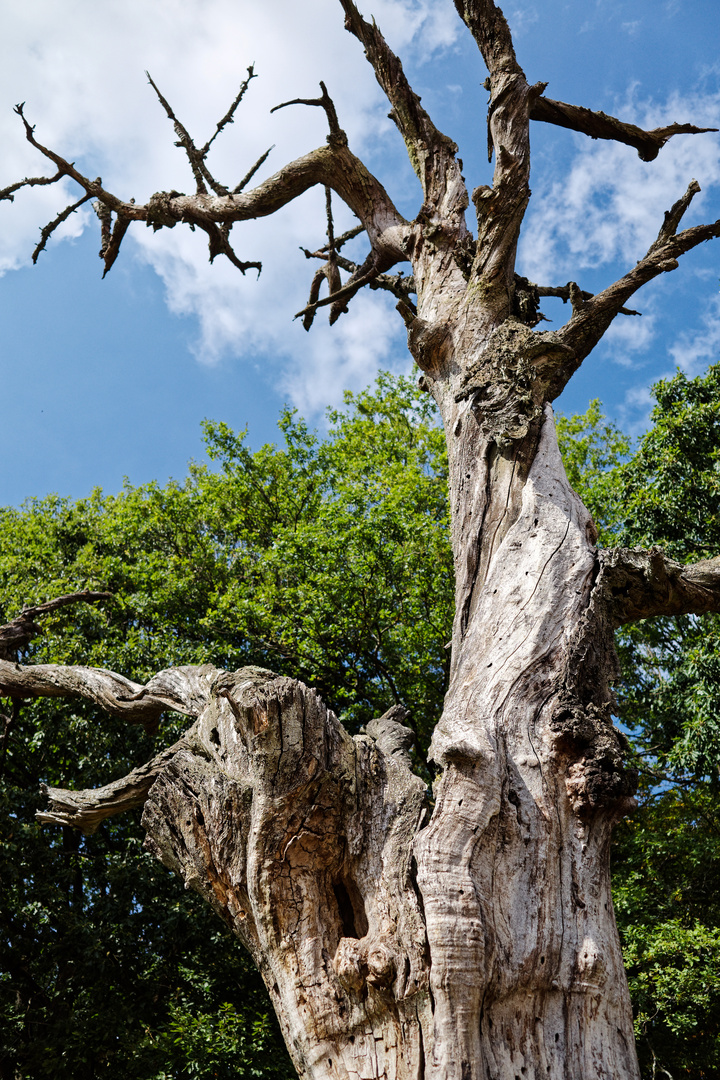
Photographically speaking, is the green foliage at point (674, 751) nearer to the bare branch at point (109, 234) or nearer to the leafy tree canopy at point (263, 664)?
the leafy tree canopy at point (263, 664)

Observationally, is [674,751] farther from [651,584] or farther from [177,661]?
[651,584]

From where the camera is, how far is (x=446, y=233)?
480cm

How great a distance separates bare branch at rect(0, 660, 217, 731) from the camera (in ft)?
11.3

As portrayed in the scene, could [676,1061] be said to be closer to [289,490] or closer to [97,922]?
[97,922]

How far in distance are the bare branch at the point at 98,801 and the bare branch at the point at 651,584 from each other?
1.88 metres

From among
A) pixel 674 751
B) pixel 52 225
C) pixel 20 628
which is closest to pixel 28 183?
pixel 52 225

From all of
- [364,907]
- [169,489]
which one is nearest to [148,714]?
[364,907]

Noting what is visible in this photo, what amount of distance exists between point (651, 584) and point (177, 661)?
8047 millimetres

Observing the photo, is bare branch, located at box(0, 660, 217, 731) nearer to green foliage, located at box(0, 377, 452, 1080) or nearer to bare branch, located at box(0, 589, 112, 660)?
bare branch, located at box(0, 589, 112, 660)

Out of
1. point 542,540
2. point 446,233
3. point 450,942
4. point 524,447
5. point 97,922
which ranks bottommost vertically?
point 450,942

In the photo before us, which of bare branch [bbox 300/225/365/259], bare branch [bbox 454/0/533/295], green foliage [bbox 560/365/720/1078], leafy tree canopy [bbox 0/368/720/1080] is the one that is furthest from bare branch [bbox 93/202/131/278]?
green foliage [bbox 560/365/720/1078]

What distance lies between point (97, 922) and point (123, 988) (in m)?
0.89

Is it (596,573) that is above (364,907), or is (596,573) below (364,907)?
above

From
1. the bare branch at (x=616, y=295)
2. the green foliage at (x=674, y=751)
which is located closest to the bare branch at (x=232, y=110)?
the bare branch at (x=616, y=295)
